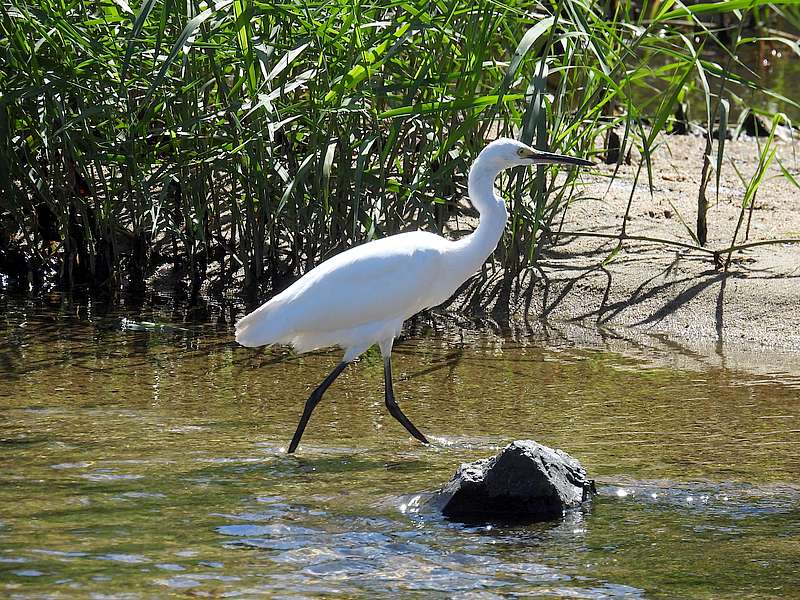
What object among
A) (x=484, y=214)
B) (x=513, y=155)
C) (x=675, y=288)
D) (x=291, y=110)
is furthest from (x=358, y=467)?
(x=675, y=288)

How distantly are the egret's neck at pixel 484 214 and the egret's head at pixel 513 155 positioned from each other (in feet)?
0.08

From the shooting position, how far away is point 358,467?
13.5 feet

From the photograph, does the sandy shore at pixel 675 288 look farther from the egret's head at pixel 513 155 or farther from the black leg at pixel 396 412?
the black leg at pixel 396 412

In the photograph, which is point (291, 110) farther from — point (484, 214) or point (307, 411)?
point (307, 411)

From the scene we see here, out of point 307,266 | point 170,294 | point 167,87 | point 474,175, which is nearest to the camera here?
point 474,175

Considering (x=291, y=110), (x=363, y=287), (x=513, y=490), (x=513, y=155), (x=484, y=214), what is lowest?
(x=513, y=490)

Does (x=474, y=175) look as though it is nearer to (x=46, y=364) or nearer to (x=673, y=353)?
(x=673, y=353)

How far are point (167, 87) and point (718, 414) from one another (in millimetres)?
2775

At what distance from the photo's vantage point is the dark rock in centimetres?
348

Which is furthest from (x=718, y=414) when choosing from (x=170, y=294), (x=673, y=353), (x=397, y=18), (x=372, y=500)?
(x=170, y=294)

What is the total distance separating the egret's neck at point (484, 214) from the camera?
4641 millimetres

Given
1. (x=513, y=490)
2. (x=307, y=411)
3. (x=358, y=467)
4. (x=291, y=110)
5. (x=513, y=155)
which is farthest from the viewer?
(x=291, y=110)

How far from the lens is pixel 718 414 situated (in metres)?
4.74

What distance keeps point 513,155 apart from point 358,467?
1328mm
